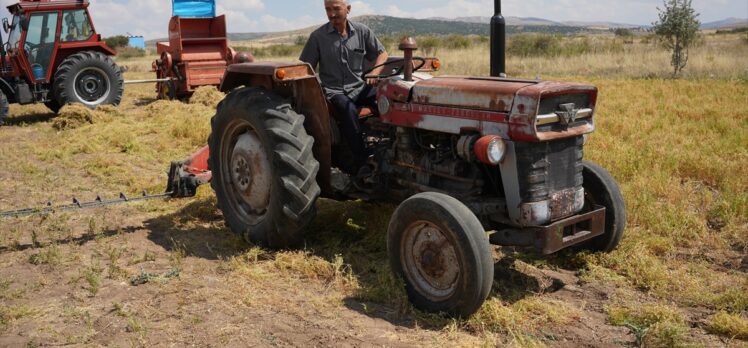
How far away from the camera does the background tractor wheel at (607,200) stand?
4.21m

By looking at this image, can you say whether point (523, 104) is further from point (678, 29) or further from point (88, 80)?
point (678, 29)

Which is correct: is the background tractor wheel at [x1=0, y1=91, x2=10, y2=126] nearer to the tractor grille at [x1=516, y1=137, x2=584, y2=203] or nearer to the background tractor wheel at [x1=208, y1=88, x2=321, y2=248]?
the background tractor wheel at [x1=208, y1=88, x2=321, y2=248]

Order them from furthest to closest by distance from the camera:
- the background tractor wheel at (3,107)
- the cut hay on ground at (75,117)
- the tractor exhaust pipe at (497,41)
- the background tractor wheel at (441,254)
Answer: the background tractor wheel at (3,107), the cut hay on ground at (75,117), the tractor exhaust pipe at (497,41), the background tractor wheel at (441,254)

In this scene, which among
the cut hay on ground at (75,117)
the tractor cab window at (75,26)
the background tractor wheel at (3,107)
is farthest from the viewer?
the tractor cab window at (75,26)

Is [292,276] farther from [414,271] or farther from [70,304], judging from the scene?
[70,304]

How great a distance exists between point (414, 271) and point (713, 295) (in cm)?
175

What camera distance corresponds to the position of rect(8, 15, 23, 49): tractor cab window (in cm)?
1194

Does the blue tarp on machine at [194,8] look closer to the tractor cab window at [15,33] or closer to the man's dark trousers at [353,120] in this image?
the tractor cab window at [15,33]

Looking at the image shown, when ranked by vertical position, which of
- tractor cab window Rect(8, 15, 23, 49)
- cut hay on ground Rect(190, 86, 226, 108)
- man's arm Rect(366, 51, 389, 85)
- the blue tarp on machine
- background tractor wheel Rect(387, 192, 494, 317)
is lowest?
background tractor wheel Rect(387, 192, 494, 317)

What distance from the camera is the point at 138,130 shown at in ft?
32.7

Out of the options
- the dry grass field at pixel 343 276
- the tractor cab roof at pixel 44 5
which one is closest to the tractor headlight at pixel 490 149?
the dry grass field at pixel 343 276

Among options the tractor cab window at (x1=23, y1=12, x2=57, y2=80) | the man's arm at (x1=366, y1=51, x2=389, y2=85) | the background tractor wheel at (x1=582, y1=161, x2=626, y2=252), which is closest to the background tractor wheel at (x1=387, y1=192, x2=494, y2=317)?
the background tractor wheel at (x1=582, y1=161, x2=626, y2=252)

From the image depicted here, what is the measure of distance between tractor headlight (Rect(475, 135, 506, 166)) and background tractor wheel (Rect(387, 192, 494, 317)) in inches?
11.5

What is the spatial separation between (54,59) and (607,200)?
11.2 meters
